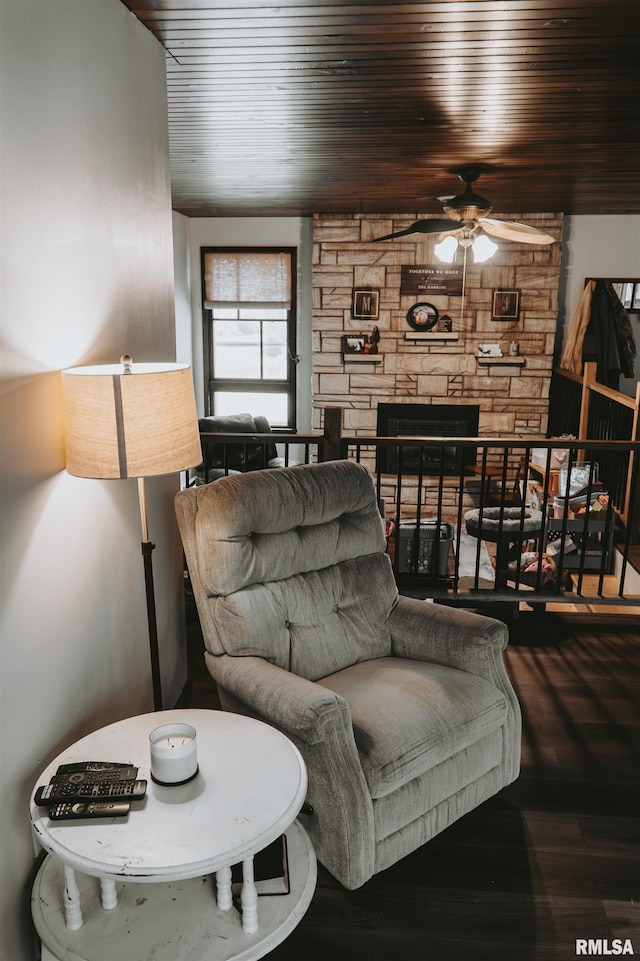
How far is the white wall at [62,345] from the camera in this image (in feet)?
5.10

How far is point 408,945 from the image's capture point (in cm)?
A: 190

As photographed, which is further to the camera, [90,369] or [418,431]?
[418,431]

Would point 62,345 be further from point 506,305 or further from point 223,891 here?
point 506,305

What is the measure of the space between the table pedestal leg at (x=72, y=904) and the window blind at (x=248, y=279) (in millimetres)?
6185

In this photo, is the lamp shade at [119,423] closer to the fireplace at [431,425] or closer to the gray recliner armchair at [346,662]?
the gray recliner armchair at [346,662]

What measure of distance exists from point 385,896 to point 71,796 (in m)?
1.02

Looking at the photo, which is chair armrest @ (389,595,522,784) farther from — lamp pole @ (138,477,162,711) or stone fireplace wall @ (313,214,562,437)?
stone fireplace wall @ (313,214,562,437)

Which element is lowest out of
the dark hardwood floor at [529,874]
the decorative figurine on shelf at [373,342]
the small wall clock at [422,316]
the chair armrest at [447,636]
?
the dark hardwood floor at [529,874]

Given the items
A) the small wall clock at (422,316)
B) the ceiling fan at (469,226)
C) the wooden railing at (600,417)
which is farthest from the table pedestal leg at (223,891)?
the small wall clock at (422,316)

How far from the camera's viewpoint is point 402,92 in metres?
2.98

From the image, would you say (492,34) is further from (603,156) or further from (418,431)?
(418,431)

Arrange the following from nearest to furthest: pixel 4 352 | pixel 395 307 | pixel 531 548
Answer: pixel 4 352, pixel 531 548, pixel 395 307

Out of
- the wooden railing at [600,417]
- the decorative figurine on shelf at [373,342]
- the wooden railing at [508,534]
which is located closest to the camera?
the wooden railing at [508,534]

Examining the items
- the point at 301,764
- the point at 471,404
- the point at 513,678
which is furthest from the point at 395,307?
the point at 301,764
